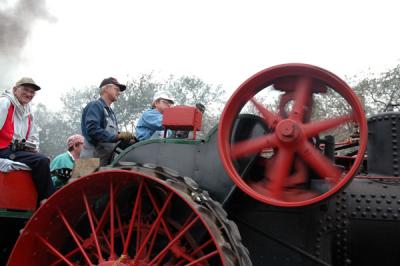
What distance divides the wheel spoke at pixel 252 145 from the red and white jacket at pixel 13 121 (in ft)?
7.18

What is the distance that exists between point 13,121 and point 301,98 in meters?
2.65

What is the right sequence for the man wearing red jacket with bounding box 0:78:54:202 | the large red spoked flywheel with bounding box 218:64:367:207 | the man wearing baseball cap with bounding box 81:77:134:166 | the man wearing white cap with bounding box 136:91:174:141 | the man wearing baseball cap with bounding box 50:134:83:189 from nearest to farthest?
1. the large red spoked flywheel with bounding box 218:64:367:207
2. the man wearing red jacket with bounding box 0:78:54:202
3. the man wearing baseball cap with bounding box 81:77:134:166
4. the man wearing white cap with bounding box 136:91:174:141
5. the man wearing baseball cap with bounding box 50:134:83:189

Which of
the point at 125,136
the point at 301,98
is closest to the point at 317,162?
the point at 301,98

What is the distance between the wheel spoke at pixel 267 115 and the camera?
9.10 feet

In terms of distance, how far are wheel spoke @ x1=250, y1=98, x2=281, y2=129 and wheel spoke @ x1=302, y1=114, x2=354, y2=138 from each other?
19 cm

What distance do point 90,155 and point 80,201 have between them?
3.74 ft

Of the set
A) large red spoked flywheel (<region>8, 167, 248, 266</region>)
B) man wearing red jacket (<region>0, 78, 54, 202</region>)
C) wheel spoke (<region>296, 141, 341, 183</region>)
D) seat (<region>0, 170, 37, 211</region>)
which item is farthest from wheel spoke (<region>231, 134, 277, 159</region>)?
seat (<region>0, 170, 37, 211</region>)

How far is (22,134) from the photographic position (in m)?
4.18

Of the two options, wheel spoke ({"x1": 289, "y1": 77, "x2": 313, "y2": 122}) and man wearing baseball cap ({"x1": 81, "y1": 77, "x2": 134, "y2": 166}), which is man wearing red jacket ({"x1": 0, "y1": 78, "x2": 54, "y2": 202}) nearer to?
man wearing baseball cap ({"x1": 81, "y1": 77, "x2": 134, "y2": 166})

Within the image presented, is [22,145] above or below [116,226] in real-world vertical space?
above

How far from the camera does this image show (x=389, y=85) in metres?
21.5

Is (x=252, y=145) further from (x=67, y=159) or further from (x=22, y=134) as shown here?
(x=67, y=159)

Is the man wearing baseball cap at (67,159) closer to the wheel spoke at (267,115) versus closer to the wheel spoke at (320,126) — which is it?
the wheel spoke at (267,115)

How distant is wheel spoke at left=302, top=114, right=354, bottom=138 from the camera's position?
266 centimetres
